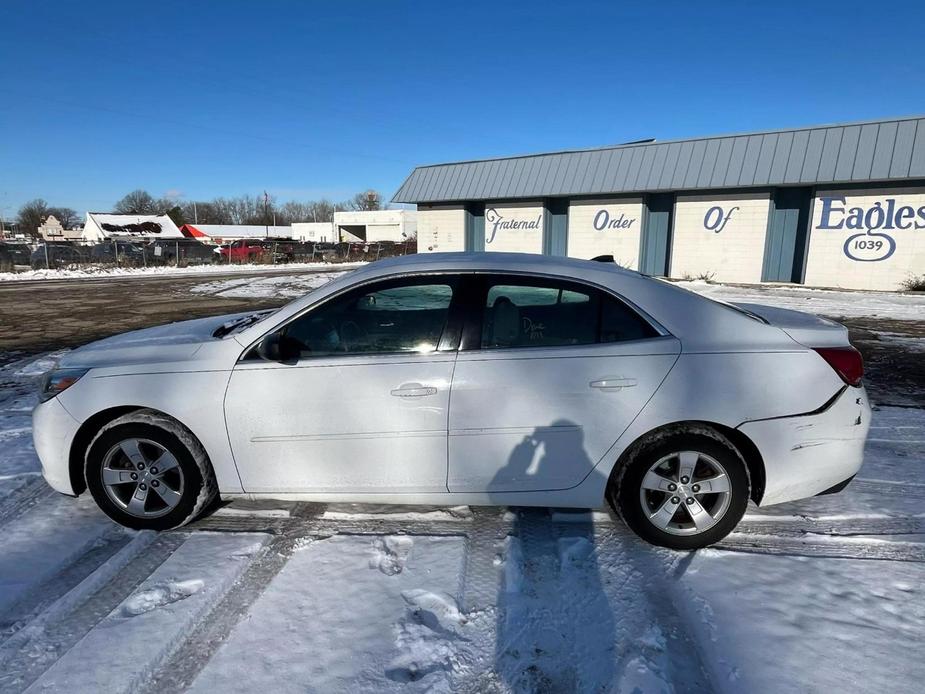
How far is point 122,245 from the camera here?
108 feet

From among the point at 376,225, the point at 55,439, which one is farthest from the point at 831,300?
the point at 376,225

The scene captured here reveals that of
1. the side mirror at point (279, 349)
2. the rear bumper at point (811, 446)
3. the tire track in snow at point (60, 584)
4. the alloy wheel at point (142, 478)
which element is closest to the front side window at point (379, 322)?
the side mirror at point (279, 349)

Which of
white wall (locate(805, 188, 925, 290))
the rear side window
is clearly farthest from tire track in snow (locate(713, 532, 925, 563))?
white wall (locate(805, 188, 925, 290))

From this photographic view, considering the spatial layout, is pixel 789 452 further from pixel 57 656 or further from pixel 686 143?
pixel 686 143

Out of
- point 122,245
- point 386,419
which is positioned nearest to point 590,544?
point 386,419

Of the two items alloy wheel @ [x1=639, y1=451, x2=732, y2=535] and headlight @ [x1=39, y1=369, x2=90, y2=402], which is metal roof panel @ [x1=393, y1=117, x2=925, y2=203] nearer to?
alloy wheel @ [x1=639, y1=451, x2=732, y2=535]

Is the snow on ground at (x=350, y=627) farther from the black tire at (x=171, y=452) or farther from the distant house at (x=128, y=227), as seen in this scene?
the distant house at (x=128, y=227)

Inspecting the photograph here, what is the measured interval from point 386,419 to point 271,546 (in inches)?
39.2

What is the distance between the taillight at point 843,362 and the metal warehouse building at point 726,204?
17594 millimetres

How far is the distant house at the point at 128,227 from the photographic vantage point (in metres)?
66.6

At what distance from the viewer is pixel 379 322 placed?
3.28 m

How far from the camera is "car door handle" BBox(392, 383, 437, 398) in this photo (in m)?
3.03

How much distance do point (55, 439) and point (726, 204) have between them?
2129 centimetres

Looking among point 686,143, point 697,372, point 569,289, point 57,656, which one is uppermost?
point 686,143
